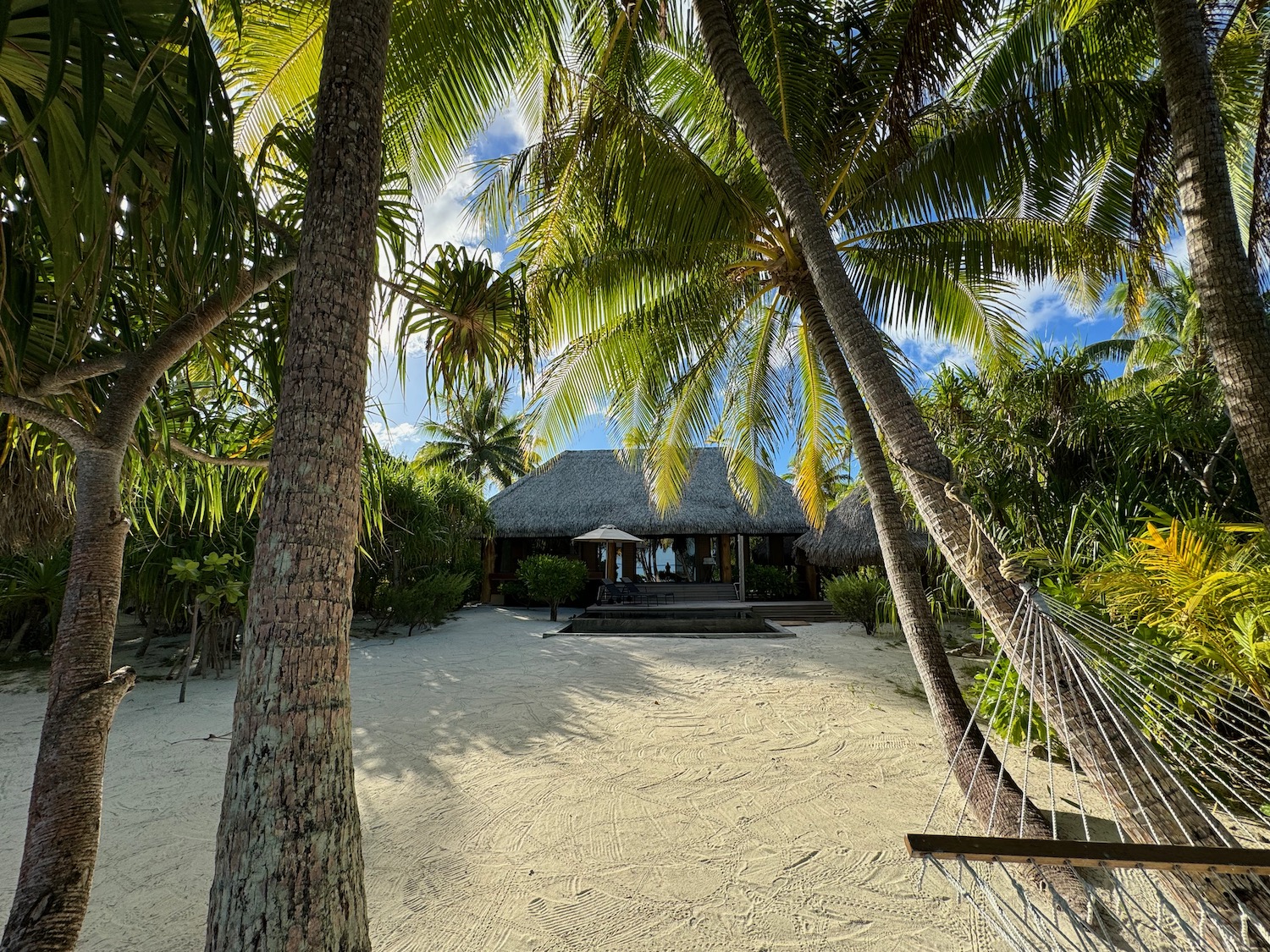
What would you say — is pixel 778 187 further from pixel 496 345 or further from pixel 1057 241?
pixel 1057 241

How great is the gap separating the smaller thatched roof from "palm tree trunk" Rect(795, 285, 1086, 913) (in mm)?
6596

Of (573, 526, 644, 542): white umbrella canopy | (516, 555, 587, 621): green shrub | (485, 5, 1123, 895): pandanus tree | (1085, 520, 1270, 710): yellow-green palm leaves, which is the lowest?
(516, 555, 587, 621): green shrub

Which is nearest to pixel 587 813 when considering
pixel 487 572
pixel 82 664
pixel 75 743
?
pixel 75 743

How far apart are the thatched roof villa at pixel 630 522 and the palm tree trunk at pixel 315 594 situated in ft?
40.9

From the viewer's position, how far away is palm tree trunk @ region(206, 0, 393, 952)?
114cm

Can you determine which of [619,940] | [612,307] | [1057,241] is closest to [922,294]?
[1057,241]

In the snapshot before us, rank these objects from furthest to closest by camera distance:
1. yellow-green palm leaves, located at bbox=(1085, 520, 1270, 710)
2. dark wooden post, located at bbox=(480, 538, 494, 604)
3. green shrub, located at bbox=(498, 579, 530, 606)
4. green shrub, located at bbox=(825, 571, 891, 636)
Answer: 1. dark wooden post, located at bbox=(480, 538, 494, 604)
2. green shrub, located at bbox=(498, 579, 530, 606)
3. green shrub, located at bbox=(825, 571, 891, 636)
4. yellow-green palm leaves, located at bbox=(1085, 520, 1270, 710)

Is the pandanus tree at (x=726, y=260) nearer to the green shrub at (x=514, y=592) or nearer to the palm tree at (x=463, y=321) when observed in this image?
the palm tree at (x=463, y=321)

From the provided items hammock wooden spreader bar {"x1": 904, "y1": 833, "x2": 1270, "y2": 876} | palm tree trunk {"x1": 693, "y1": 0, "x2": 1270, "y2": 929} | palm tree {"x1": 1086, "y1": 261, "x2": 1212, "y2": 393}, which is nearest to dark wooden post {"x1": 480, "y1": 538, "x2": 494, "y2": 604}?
palm tree trunk {"x1": 693, "y1": 0, "x2": 1270, "y2": 929}

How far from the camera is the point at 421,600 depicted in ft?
33.8

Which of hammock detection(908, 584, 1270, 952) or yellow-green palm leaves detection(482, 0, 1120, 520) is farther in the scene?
yellow-green palm leaves detection(482, 0, 1120, 520)

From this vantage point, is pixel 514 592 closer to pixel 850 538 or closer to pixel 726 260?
pixel 850 538

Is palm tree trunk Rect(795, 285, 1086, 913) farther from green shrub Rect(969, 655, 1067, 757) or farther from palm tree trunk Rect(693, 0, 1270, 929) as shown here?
palm tree trunk Rect(693, 0, 1270, 929)

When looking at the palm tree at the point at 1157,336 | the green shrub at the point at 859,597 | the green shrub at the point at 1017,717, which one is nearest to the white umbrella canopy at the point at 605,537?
the green shrub at the point at 859,597
